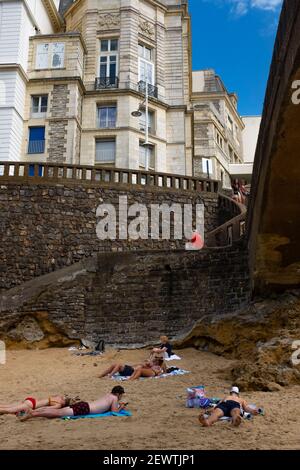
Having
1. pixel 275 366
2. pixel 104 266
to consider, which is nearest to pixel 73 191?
pixel 104 266

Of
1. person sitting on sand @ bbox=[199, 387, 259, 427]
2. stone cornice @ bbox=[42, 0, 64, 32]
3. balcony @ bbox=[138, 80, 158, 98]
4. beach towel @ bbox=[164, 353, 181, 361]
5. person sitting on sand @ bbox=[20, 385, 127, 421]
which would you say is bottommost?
person sitting on sand @ bbox=[20, 385, 127, 421]

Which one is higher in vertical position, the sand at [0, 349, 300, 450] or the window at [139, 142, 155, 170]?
the window at [139, 142, 155, 170]

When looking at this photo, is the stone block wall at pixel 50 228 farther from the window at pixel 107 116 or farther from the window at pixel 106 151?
the window at pixel 107 116

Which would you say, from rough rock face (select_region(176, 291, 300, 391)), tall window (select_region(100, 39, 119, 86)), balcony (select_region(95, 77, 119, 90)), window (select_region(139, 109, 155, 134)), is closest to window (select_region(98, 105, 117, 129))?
balcony (select_region(95, 77, 119, 90))

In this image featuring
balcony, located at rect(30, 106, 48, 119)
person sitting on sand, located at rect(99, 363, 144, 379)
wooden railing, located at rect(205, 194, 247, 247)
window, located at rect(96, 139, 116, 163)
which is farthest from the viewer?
window, located at rect(96, 139, 116, 163)

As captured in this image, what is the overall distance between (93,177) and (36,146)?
10.7 m

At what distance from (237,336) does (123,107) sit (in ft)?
61.7

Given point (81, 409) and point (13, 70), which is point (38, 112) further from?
point (81, 409)

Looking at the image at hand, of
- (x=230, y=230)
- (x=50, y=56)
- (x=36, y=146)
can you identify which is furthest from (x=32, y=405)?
(x=50, y=56)

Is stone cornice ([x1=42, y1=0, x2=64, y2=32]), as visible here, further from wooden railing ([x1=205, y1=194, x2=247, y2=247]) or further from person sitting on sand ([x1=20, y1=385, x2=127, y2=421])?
person sitting on sand ([x1=20, y1=385, x2=127, y2=421])

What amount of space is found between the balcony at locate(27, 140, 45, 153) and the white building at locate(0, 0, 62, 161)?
1.82 feet

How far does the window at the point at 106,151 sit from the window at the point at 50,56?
4.87 m

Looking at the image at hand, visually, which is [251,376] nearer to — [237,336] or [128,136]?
[237,336]

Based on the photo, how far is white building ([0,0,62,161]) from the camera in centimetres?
2348
